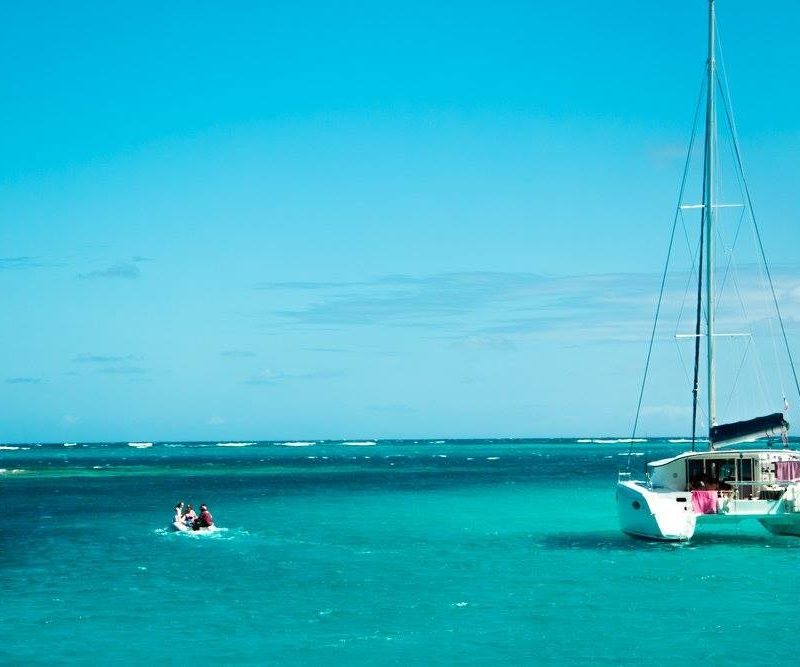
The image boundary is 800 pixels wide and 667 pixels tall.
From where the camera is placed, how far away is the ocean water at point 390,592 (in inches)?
791

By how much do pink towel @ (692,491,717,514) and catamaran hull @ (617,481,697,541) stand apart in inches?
6.2

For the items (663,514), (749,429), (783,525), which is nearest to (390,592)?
(663,514)

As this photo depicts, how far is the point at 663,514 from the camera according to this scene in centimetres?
3228

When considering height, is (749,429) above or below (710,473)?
above

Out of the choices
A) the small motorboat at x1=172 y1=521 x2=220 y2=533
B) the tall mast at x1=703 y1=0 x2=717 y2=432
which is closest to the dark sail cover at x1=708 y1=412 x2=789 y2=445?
the tall mast at x1=703 y1=0 x2=717 y2=432

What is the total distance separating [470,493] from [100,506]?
2315 centimetres

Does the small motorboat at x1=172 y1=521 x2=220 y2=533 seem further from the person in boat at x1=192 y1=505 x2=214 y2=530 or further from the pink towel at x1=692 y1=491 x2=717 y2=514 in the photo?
the pink towel at x1=692 y1=491 x2=717 y2=514

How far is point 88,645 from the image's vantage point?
20.6 meters

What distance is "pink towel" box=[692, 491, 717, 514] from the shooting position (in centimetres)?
3200

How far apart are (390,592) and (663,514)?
33.9 ft

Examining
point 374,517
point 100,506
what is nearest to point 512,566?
point 374,517

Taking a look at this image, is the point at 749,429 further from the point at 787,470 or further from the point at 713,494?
the point at 713,494

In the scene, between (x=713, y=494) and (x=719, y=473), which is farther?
(x=719, y=473)

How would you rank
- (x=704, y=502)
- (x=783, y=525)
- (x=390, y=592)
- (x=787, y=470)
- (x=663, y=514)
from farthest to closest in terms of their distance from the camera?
(x=783, y=525) < (x=787, y=470) < (x=663, y=514) < (x=704, y=502) < (x=390, y=592)
